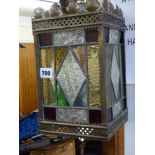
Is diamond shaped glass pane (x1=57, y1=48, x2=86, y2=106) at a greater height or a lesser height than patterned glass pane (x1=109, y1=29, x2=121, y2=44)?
lesser

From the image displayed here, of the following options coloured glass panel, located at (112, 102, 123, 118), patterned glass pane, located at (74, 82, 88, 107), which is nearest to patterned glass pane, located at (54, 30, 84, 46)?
patterned glass pane, located at (74, 82, 88, 107)

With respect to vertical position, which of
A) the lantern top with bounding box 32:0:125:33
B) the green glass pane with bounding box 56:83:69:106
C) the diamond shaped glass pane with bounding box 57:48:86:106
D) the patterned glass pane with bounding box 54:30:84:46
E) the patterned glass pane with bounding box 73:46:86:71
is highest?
the lantern top with bounding box 32:0:125:33

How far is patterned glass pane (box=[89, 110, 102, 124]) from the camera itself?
73 cm

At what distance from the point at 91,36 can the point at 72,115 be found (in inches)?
9.7

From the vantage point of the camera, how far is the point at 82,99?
761 mm

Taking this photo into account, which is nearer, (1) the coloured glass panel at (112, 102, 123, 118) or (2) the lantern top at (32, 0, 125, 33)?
(2) the lantern top at (32, 0, 125, 33)

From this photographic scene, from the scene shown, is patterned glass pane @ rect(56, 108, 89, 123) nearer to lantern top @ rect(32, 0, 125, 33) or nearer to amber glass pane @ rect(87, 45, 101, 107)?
amber glass pane @ rect(87, 45, 101, 107)

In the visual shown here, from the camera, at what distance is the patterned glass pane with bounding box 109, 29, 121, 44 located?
2.55 feet

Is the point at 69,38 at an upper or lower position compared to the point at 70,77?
upper

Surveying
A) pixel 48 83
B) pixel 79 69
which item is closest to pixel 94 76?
pixel 79 69

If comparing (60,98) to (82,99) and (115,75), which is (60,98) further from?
(115,75)

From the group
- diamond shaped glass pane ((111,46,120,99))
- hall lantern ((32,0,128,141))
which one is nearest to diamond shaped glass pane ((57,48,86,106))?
hall lantern ((32,0,128,141))
